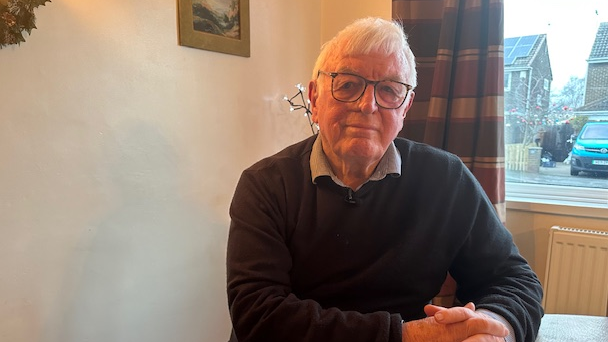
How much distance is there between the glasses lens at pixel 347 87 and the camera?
3.62 feet

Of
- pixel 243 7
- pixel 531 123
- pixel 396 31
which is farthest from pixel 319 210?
pixel 531 123

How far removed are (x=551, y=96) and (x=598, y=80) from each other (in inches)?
7.6

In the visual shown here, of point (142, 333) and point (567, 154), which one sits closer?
point (142, 333)

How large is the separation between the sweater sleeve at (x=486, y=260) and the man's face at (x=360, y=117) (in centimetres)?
27

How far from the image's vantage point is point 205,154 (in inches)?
69.5

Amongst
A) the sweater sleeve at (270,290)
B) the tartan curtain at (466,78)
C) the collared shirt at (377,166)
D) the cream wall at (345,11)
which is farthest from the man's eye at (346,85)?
the cream wall at (345,11)

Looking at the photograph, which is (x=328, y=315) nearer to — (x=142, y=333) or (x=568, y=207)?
(x=142, y=333)

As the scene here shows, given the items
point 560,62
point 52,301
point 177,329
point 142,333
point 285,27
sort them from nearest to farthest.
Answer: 1. point 52,301
2. point 142,333
3. point 177,329
4. point 560,62
5. point 285,27

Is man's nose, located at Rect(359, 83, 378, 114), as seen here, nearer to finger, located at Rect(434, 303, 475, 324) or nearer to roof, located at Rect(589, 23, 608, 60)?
finger, located at Rect(434, 303, 475, 324)

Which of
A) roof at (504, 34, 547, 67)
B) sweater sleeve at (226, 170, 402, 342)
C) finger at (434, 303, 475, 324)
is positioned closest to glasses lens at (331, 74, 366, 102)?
sweater sleeve at (226, 170, 402, 342)

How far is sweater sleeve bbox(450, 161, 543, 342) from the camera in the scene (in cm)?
109

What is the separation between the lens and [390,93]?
3.71ft

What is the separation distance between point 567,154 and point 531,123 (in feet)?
0.71

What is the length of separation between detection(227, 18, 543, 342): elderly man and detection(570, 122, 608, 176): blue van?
3.72 feet
